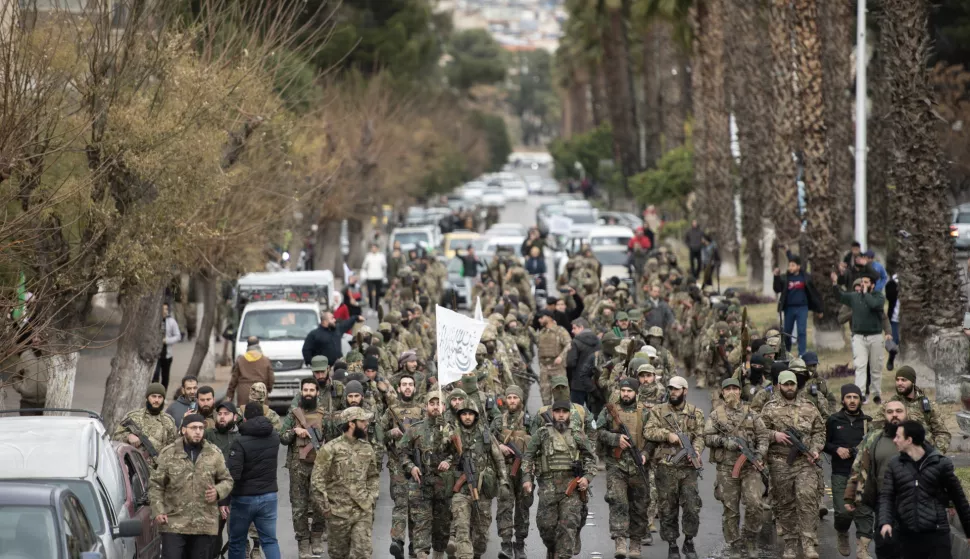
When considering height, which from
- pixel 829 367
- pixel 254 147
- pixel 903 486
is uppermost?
pixel 254 147

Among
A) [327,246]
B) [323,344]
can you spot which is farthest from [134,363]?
[327,246]

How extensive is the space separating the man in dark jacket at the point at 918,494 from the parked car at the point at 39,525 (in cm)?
524

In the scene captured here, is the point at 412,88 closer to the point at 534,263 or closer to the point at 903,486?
the point at 534,263

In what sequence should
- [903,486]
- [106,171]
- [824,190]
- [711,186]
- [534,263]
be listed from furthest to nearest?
[711,186] → [534,263] → [824,190] → [106,171] → [903,486]

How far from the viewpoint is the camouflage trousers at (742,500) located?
1328cm

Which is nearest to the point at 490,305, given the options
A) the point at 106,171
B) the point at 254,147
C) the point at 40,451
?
the point at 254,147

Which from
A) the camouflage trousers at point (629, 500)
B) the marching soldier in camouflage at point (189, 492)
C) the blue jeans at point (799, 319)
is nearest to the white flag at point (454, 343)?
the camouflage trousers at point (629, 500)

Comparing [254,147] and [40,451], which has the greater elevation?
[254,147]

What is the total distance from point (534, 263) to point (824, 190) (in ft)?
26.0

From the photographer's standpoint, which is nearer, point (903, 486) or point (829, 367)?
point (903, 486)

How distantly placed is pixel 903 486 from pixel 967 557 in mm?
2850

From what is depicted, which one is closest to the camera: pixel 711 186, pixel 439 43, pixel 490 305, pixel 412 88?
pixel 490 305

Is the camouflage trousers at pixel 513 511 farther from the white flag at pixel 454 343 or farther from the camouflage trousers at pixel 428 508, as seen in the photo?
the white flag at pixel 454 343

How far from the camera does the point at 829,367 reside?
2369 cm
